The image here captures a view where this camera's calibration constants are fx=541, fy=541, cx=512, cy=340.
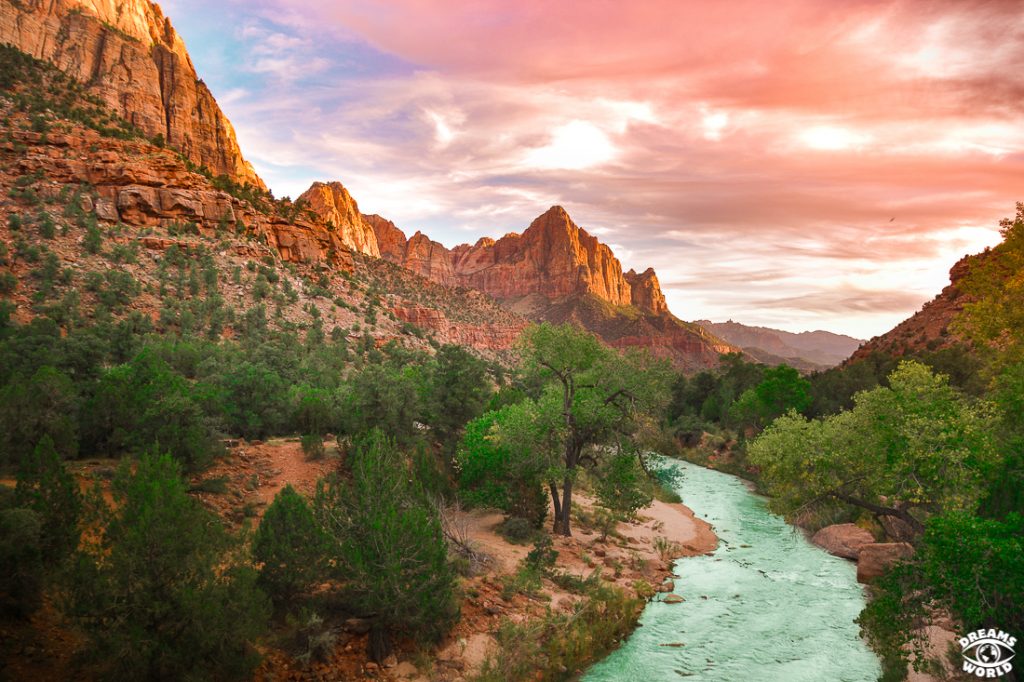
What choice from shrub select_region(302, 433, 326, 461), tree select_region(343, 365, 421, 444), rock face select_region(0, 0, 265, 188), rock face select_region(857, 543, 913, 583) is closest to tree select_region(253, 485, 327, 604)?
shrub select_region(302, 433, 326, 461)

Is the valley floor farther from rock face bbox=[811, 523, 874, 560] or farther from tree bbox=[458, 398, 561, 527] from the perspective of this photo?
rock face bbox=[811, 523, 874, 560]

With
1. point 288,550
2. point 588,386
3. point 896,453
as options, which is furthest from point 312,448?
point 896,453

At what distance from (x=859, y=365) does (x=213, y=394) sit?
56956mm

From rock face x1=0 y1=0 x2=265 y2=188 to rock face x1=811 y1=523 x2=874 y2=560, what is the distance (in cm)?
7580

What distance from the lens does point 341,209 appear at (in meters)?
174

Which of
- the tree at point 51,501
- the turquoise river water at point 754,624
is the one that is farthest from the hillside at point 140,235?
the turquoise river water at point 754,624

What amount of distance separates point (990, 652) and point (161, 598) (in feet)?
49.3

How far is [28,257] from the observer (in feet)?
106

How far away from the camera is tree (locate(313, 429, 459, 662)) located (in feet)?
39.0

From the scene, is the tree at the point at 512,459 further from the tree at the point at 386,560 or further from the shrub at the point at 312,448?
the tree at the point at 386,560

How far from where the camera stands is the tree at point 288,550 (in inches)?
470

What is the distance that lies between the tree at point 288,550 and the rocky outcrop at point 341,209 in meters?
156

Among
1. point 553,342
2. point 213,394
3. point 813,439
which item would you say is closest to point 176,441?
point 213,394

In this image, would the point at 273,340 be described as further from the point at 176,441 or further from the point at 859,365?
the point at 859,365
